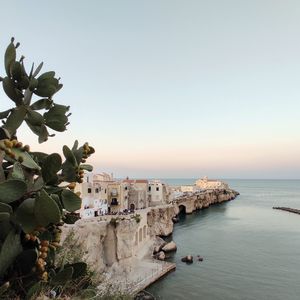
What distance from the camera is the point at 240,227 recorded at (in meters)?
59.5

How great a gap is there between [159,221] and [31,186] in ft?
156

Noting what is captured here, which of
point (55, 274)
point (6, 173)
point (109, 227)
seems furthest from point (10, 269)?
point (109, 227)

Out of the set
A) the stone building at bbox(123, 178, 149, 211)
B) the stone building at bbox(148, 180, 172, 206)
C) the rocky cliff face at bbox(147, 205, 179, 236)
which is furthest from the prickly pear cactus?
the stone building at bbox(148, 180, 172, 206)

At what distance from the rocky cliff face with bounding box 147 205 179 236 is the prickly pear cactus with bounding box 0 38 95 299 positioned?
42.4 meters

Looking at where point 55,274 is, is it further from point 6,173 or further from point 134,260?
point 134,260

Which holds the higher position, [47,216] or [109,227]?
[47,216]

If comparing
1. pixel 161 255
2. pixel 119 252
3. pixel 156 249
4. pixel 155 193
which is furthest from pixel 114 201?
pixel 119 252

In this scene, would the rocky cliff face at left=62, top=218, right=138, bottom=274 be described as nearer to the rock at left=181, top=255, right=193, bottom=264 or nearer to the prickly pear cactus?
the rock at left=181, top=255, right=193, bottom=264

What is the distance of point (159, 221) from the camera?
51.0m

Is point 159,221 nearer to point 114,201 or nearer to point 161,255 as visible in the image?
point 114,201

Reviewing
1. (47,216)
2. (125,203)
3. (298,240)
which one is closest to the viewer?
(47,216)

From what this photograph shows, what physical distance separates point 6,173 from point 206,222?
2520 inches

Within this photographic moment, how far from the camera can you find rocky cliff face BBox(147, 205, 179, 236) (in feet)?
157

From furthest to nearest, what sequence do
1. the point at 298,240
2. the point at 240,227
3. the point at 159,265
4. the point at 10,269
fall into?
the point at 240,227 → the point at 298,240 → the point at 159,265 → the point at 10,269
